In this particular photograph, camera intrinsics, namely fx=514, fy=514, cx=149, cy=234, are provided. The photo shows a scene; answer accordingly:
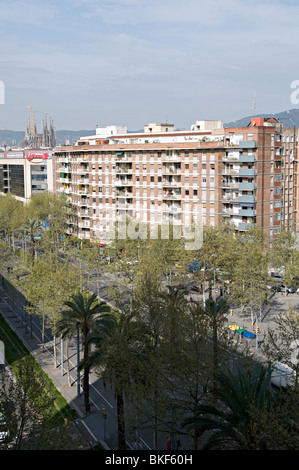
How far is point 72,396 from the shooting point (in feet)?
104

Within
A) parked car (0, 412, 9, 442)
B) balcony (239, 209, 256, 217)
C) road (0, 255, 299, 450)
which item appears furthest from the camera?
balcony (239, 209, 256, 217)

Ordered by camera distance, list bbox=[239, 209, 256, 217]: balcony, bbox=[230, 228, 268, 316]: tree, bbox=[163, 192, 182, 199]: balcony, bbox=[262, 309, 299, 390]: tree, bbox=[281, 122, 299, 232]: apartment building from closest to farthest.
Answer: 1. bbox=[262, 309, 299, 390]: tree
2. bbox=[230, 228, 268, 316]: tree
3. bbox=[239, 209, 256, 217]: balcony
4. bbox=[281, 122, 299, 232]: apartment building
5. bbox=[163, 192, 182, 199]: balcony

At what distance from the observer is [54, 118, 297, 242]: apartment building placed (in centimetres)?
6122

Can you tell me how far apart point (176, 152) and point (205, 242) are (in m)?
22.5

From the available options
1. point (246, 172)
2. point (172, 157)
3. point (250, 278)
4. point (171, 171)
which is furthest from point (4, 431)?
point (172, 157)

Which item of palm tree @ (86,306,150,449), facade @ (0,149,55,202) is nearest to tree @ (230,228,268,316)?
palm tree @ (86,306,150,449)

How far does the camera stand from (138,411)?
2055 cm

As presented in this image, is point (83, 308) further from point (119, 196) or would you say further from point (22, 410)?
point (119, 196)

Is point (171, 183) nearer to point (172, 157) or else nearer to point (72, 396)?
point (172, 157)

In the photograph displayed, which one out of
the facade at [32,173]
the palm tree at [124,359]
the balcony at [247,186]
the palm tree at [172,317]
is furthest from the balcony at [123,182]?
the palm tree at [124,359]

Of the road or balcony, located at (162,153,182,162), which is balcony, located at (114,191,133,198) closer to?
balcony, located at (162,153,182,162)

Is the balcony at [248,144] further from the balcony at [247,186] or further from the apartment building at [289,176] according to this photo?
the apartment building at [289,176]

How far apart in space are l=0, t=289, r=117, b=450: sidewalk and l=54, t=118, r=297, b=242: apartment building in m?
24.8
